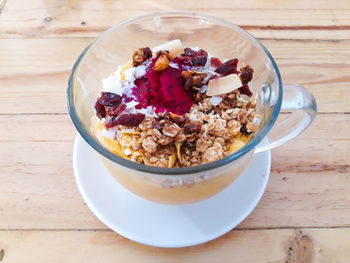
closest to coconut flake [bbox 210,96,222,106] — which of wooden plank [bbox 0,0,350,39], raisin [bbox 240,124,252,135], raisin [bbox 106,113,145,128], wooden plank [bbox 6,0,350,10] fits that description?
raisin [bbox 240,124,252,135]

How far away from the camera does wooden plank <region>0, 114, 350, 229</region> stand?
3.57 ft

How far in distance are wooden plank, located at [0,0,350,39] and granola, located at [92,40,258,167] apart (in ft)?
2.07

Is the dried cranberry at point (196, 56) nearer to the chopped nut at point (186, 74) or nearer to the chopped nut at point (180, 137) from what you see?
the chopped nut at point (186, 74)

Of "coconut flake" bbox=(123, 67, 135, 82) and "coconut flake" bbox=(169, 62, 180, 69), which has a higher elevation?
"coconut flake" bbox=(169, 62, 180, 69)

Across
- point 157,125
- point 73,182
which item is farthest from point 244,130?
point 73,182

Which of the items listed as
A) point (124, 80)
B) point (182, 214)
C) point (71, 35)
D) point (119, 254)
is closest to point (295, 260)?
point (182, 214)

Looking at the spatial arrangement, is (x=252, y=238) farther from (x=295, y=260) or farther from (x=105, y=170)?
(x=105, y=170)

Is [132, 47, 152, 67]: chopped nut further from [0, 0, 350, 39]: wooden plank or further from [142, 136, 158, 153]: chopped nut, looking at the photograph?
[0, 0, 350, 39]: wooden plank

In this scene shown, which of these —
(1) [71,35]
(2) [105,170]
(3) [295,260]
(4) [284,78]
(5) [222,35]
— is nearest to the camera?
(3) [295,260]

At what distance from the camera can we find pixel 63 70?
1488 mm

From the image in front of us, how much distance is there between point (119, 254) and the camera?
40.1 inches

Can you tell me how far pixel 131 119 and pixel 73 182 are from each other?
1.26 feet

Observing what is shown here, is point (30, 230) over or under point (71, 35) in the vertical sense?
under

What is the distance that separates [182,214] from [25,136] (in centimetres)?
68
